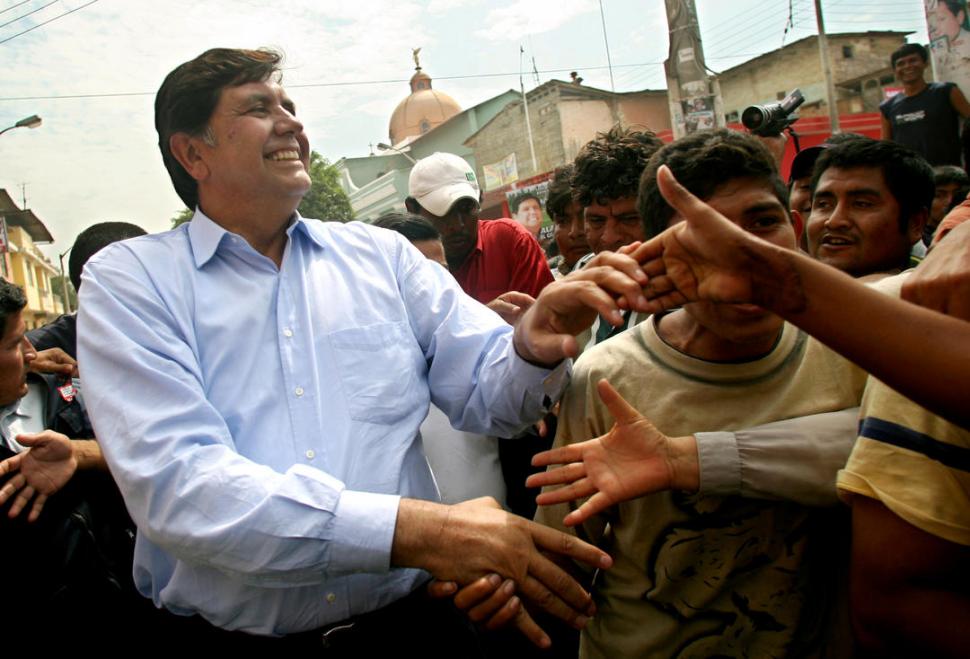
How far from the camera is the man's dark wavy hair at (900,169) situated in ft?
8.36

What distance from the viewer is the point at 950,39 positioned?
6.58m

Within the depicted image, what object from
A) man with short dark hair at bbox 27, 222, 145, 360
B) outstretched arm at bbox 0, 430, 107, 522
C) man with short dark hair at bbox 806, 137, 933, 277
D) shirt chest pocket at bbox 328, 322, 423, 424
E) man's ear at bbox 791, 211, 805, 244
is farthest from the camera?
man with short dark hair at bbox 27, 222, 145, 360

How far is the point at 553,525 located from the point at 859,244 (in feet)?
5.73

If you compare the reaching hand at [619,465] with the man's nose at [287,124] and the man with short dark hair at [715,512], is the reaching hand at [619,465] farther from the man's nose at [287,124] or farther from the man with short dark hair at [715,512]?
the man's nose at [287,124]

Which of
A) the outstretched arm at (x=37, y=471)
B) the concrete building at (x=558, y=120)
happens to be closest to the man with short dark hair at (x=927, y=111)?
the outstretched arm at (x=37, y=471)

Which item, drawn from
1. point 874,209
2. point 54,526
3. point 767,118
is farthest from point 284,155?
point 767,118

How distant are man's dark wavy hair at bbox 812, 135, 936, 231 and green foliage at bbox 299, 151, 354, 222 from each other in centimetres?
3133

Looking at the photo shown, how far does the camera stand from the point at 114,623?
2307 millimetres

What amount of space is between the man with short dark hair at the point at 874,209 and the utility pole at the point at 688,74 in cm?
640

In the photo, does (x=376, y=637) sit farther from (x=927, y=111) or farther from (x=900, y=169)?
(x=927, y=111)

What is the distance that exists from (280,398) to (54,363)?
1.79m

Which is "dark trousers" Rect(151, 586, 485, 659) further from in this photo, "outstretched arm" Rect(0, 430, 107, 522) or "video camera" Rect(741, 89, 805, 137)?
"video camera" Rect(741, 89, 805, 137)

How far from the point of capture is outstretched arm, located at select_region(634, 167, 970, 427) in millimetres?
985

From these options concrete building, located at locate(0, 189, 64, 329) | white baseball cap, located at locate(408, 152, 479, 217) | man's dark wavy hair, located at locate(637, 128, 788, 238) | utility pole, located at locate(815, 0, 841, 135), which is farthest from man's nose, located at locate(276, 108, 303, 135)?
concrete building, located at locate(0, 189, 64, 329)
